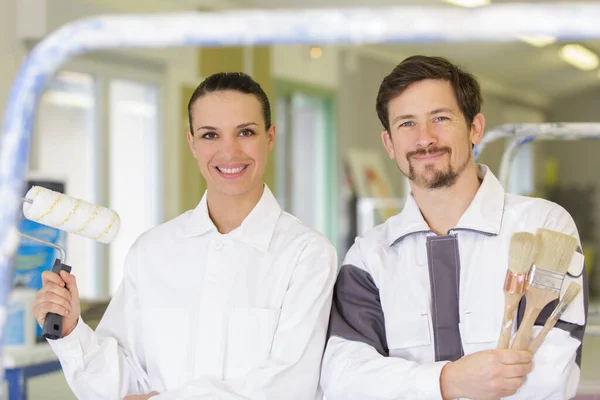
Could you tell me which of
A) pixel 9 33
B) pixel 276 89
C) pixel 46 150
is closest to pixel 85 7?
pixel 9 33

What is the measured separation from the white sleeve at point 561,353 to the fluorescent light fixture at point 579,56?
923 centimetres

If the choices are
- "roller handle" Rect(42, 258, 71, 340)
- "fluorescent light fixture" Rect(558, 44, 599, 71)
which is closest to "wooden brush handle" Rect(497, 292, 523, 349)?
"roller handle" Rect(42, 258, 71, 340)

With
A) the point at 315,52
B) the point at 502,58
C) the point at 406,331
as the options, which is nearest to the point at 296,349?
the point at 406,331

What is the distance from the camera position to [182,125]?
638 cm

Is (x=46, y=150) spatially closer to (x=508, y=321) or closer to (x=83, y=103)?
(x=83, y=103)

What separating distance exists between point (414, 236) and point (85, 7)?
4.16 m

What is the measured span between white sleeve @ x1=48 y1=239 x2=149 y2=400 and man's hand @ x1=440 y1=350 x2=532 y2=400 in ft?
2.24

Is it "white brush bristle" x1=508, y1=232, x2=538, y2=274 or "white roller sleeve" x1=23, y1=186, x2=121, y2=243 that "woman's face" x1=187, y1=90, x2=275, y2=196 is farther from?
"white brush bristle" x1=508, y1=232, x2=538, y2=274

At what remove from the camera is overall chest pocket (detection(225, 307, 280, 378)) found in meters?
1.66

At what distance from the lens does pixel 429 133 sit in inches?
65.5

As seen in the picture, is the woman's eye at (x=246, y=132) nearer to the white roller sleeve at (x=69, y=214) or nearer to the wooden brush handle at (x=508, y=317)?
the white roller sleeve at (x=69, y=214)

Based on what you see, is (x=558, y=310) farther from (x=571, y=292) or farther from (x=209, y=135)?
(x=209, y=135)

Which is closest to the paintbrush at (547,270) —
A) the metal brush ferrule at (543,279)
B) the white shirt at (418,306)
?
the metal brush ferrule at (543,279)

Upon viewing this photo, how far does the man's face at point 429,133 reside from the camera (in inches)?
65.7
